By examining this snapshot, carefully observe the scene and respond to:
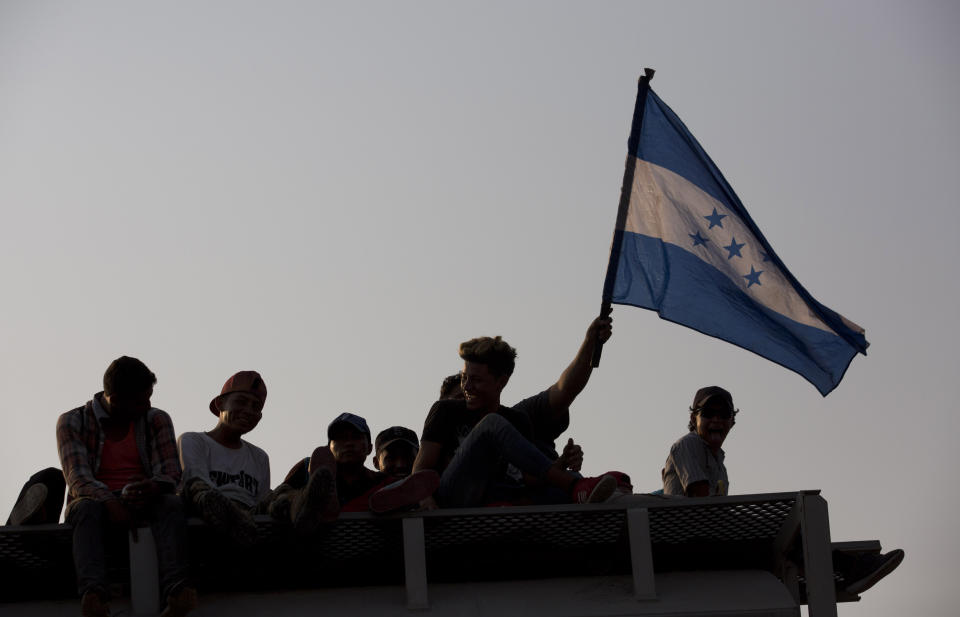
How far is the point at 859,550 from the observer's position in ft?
26.4

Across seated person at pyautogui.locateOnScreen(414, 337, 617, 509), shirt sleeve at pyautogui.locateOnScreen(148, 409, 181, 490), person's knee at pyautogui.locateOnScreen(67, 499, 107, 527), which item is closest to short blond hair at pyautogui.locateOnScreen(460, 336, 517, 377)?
seated person at pyautogui.locateOnScreen(414, 337, 617, 509)

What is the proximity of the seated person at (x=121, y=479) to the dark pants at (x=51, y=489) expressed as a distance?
0.08 m

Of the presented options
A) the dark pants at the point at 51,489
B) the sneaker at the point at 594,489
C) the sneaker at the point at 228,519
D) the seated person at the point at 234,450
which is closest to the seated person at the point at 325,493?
the sneaker at the point at 228,519

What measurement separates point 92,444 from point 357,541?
1728 millimetres

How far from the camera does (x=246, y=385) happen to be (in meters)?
8.42

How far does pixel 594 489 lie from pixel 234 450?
2365mm

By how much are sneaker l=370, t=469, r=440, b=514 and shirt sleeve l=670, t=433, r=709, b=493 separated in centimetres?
204

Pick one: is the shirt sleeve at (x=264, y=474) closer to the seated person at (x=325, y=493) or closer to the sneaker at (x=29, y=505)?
the seated person at (x=325, y=493)

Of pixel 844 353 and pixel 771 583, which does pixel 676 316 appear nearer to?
pixel 844 353

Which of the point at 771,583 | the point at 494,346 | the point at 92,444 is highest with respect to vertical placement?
the point at 494,346

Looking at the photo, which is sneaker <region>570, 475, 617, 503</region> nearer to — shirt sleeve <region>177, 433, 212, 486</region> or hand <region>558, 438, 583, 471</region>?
hand <region>558, 438, 583, 471</region>

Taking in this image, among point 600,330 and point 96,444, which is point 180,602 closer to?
point 96,444

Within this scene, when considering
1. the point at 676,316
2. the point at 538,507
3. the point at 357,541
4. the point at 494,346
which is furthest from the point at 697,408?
the point at 357,541

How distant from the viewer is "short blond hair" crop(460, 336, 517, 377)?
8.63 m
